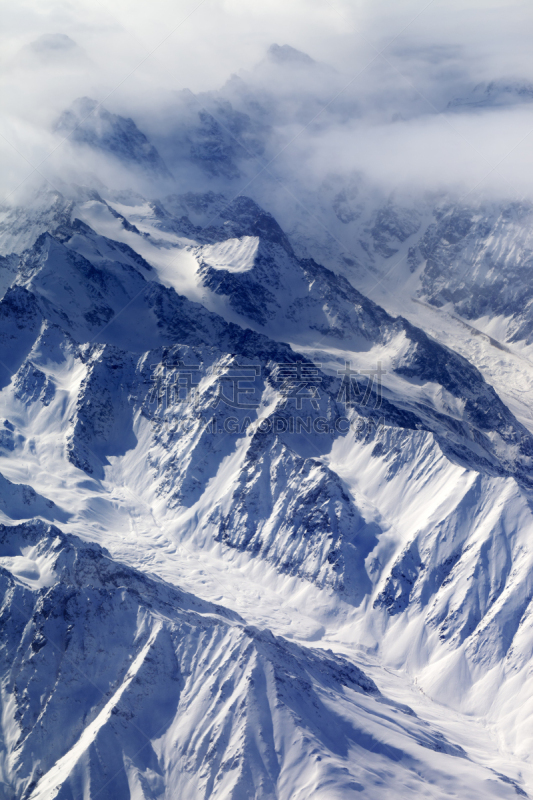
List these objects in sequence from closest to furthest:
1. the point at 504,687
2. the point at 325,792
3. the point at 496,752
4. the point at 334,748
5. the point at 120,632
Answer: the point at 325,792
the point at 334,748
the point at 120,632
the point at 496,752
the point at 504,687

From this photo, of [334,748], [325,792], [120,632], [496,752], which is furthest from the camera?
[496,752]

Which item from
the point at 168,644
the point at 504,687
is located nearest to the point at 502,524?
the point at 504,687

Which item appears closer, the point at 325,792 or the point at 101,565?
the point at 325,792

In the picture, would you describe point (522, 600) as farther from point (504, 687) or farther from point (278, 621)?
point (278, 621)

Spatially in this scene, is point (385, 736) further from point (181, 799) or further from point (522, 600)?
point (522, 600)

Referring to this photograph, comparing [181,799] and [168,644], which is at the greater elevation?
[168,644]

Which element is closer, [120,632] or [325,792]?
[325,792]

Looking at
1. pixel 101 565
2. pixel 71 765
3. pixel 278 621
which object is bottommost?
pixel 278 621

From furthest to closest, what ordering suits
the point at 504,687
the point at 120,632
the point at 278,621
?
the point at 278,621 < the point at 504,687 < the point at 120,632

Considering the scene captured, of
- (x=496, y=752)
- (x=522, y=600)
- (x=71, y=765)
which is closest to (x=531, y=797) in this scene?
(x=496, y=752)
